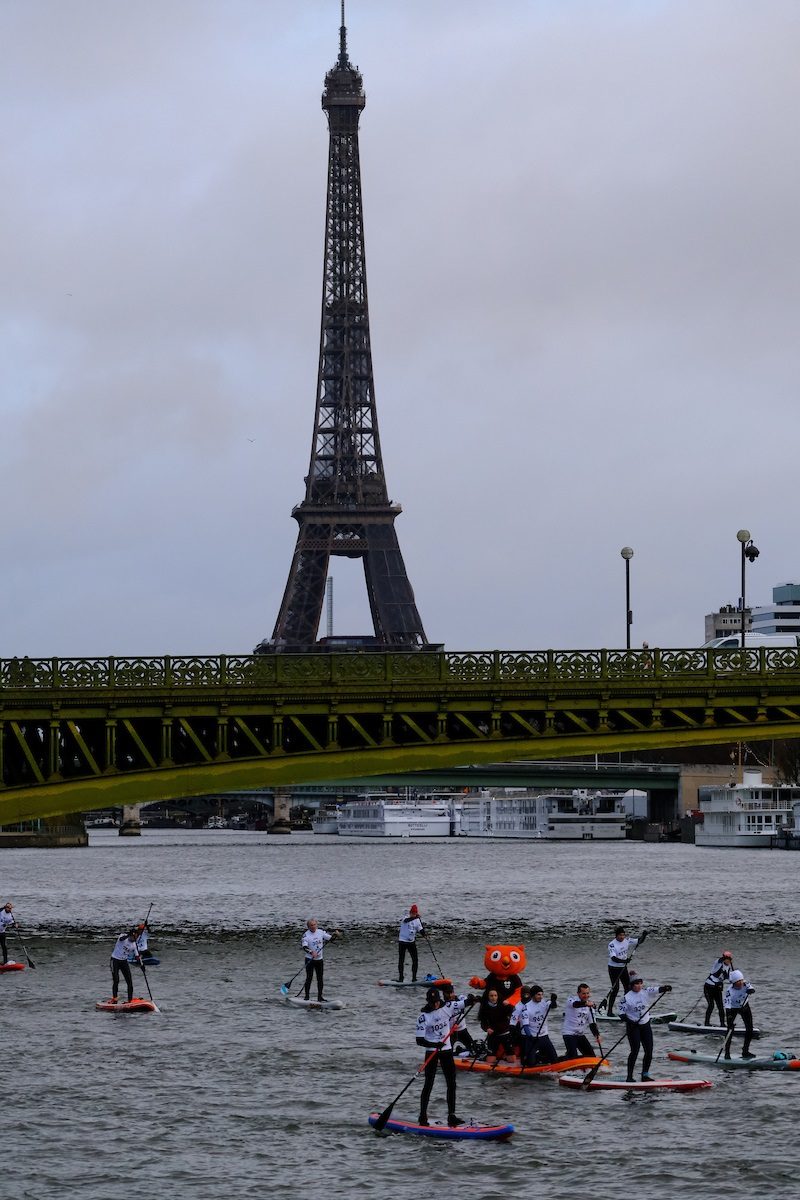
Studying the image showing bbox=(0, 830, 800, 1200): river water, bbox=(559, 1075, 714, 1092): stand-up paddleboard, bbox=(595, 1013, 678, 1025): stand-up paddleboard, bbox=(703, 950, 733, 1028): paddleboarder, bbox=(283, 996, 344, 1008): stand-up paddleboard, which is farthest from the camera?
bbox=(283, 996, 344, 1008): stand-up paddleboard

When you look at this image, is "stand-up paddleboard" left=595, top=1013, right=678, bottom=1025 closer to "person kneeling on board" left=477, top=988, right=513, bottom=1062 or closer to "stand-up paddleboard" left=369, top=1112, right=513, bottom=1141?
"person kneeling on board" left=477, top=988, right=513, bottom=1062

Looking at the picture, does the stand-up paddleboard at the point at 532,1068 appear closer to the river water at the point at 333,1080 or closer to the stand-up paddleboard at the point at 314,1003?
the river water at the point at 333,1080

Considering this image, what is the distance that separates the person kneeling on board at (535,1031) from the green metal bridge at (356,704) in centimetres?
2981

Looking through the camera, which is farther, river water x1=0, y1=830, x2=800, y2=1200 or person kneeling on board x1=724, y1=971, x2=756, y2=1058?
person kneeling on board x1=724, y1=971, x2=756, y2=1058

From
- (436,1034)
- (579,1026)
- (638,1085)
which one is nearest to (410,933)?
(579,1026)

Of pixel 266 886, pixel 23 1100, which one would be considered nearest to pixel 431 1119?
pixel 23 1100

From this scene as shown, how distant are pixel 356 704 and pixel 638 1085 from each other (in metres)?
33.7

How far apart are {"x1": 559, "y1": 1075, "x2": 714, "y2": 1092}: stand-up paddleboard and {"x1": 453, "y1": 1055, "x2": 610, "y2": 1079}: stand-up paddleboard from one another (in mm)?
574

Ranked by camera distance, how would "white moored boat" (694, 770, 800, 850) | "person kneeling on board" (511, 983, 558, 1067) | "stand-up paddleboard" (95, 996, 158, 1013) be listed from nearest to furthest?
"person kneeling on board" (511, 983, 558, 1067), "stand-up paddleboard" (95, 996, 158, 1013), "white moored boat" (694, 770, 800, 850)

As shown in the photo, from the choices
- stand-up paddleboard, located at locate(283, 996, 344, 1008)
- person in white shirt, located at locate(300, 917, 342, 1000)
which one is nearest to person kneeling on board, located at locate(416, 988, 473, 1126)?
person in white shirt, located at locate(300, 917, 342, 1000)

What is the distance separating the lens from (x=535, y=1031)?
3994 centimetres

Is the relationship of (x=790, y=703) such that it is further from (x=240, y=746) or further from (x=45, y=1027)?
(x=45, y=1027)

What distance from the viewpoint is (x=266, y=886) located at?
119 meters

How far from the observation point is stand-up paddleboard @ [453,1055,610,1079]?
39688 mm
